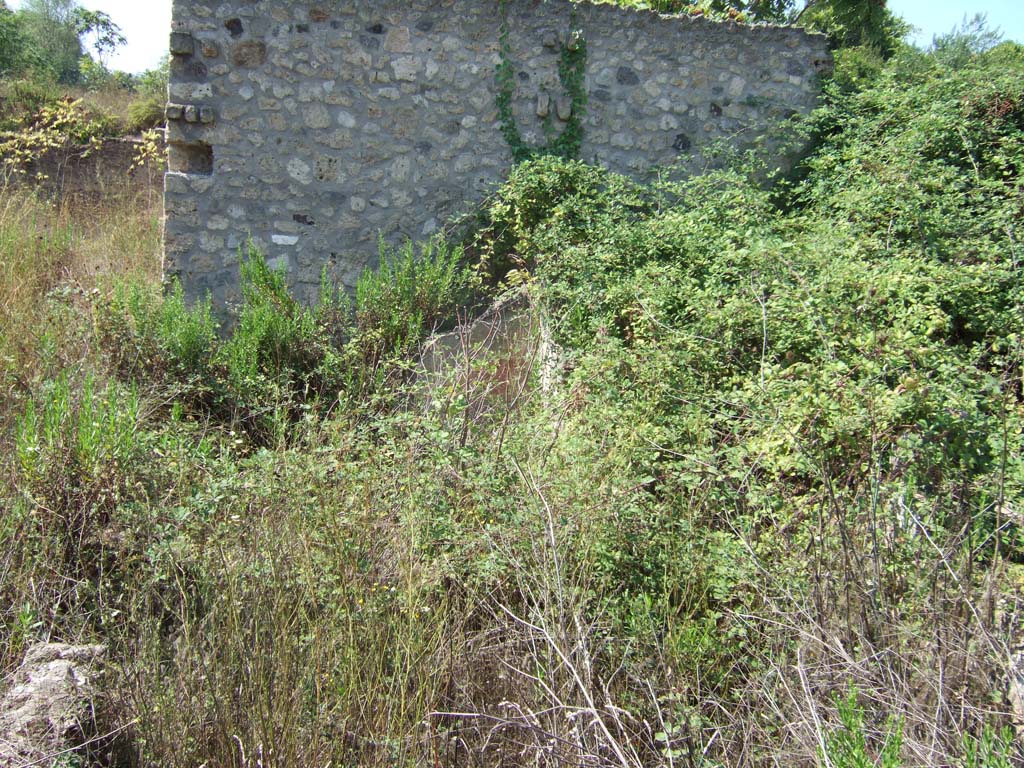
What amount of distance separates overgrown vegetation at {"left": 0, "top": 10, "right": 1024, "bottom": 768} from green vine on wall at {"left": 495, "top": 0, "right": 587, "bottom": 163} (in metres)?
1.54

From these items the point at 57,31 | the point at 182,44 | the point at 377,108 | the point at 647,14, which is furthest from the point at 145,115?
the point at 57,31

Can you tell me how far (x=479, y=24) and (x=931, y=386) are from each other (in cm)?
479

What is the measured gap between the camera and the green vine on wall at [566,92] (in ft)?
21.1

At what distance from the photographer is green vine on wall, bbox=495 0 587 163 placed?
6441 mm

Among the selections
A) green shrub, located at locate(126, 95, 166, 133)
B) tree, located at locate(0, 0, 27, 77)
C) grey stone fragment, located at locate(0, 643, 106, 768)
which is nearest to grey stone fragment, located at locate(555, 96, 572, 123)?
grey stone fragment, located at locate(0, 643, 106, 768)

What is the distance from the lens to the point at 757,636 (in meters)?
2.62

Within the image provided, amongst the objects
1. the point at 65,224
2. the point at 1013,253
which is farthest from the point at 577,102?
the point at 65,224

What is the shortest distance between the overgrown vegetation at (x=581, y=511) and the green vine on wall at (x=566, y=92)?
1.54 metres

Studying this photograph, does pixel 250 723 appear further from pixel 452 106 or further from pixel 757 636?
pixel 452 106

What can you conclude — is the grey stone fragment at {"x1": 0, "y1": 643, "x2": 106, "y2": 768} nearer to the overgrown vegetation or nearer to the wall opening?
the overgrown vegetation

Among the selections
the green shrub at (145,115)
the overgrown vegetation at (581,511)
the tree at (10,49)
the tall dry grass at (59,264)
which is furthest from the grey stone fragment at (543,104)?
the tree at (10,49)

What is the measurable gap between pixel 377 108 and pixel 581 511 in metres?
4.53

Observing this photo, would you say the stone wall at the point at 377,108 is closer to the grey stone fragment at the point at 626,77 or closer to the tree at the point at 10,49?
the grey stone fragment at the point at 626,77

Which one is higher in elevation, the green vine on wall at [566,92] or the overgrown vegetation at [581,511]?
the green vine on wall at [566,92]
